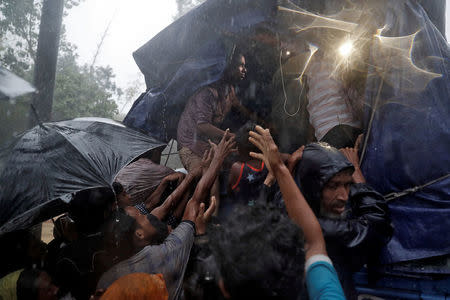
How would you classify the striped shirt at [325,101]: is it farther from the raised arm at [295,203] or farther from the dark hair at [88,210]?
the dark hair at [88,210]

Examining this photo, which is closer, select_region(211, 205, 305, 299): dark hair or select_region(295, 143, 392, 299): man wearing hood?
select_region(211, 205, 305, 299): dark hair

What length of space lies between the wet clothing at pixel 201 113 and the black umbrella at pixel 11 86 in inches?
65.6

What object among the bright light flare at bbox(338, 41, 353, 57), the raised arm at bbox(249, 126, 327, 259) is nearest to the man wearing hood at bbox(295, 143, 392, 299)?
the raised arm at bbox(249, 126, 327, 259)

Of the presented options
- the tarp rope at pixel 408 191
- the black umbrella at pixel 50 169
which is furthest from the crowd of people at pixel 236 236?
the tarp rope at pixel 408 191

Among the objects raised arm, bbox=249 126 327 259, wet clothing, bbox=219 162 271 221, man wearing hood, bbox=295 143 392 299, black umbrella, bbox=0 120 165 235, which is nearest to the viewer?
raised arm, bbox=249 126 327 259

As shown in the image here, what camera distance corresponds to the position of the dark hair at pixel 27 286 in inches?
72.4

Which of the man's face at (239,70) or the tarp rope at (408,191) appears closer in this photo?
the tarp rope at (408,191)

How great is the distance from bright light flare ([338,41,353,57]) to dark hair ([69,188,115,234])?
2.52m

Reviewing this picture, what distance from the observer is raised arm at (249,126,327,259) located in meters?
1.48

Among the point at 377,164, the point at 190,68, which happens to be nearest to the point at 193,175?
the point at 190,68

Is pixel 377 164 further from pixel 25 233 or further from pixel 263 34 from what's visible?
pixel 25 233

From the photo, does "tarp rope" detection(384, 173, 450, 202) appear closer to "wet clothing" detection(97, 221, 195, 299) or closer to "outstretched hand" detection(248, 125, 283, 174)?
"outstretched hand" detection(248, 125, 283, 174)

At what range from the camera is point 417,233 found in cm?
200

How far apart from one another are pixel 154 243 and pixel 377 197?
5.32 ft
